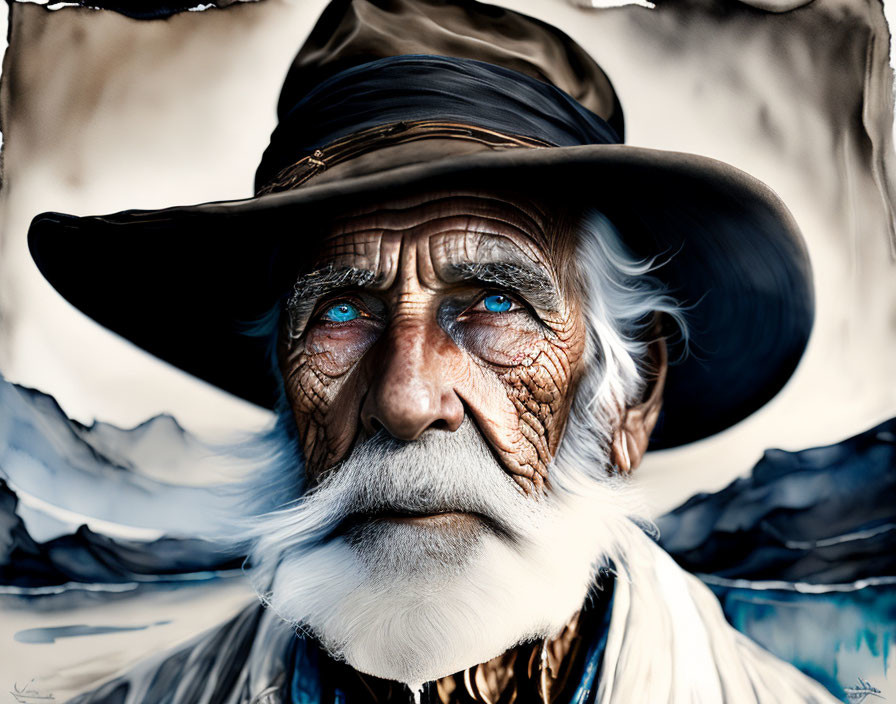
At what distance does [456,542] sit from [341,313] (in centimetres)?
49

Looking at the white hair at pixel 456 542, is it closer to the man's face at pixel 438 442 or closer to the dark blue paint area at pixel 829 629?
the man's face at pixel 438 442

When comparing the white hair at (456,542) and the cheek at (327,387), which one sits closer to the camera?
the white hair at (456,542)

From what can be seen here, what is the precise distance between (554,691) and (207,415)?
1.40 m

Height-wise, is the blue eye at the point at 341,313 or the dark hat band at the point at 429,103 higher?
the dark hat band at the point at 429,103

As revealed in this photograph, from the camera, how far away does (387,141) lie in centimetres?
125

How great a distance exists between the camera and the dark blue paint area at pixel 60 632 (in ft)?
7.18

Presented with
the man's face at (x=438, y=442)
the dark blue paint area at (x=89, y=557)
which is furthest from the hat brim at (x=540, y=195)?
the dark blue paint area at (x=89, y=557)

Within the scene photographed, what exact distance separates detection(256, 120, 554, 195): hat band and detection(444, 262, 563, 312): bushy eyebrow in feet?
0.68

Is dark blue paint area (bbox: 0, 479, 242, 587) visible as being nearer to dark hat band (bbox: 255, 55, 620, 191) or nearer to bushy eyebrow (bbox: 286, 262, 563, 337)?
bushy eyebrow (bbox: 286, 262, 563, 337)

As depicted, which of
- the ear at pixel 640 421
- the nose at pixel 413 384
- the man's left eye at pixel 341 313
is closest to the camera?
the nose at pixel 413 384

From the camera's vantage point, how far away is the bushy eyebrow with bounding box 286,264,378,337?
1311 millimetres

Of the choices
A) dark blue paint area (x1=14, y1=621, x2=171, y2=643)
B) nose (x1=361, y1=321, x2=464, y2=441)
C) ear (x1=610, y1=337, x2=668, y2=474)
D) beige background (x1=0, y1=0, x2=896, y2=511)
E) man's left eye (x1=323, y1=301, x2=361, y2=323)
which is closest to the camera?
nose (x1=361, y1=321, x2=464, y2=441)

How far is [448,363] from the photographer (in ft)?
4.03

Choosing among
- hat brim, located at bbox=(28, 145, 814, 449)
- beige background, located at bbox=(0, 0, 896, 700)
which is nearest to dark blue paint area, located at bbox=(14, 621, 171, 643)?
beige background, located at bbox=(0, 0, 896, 700)
